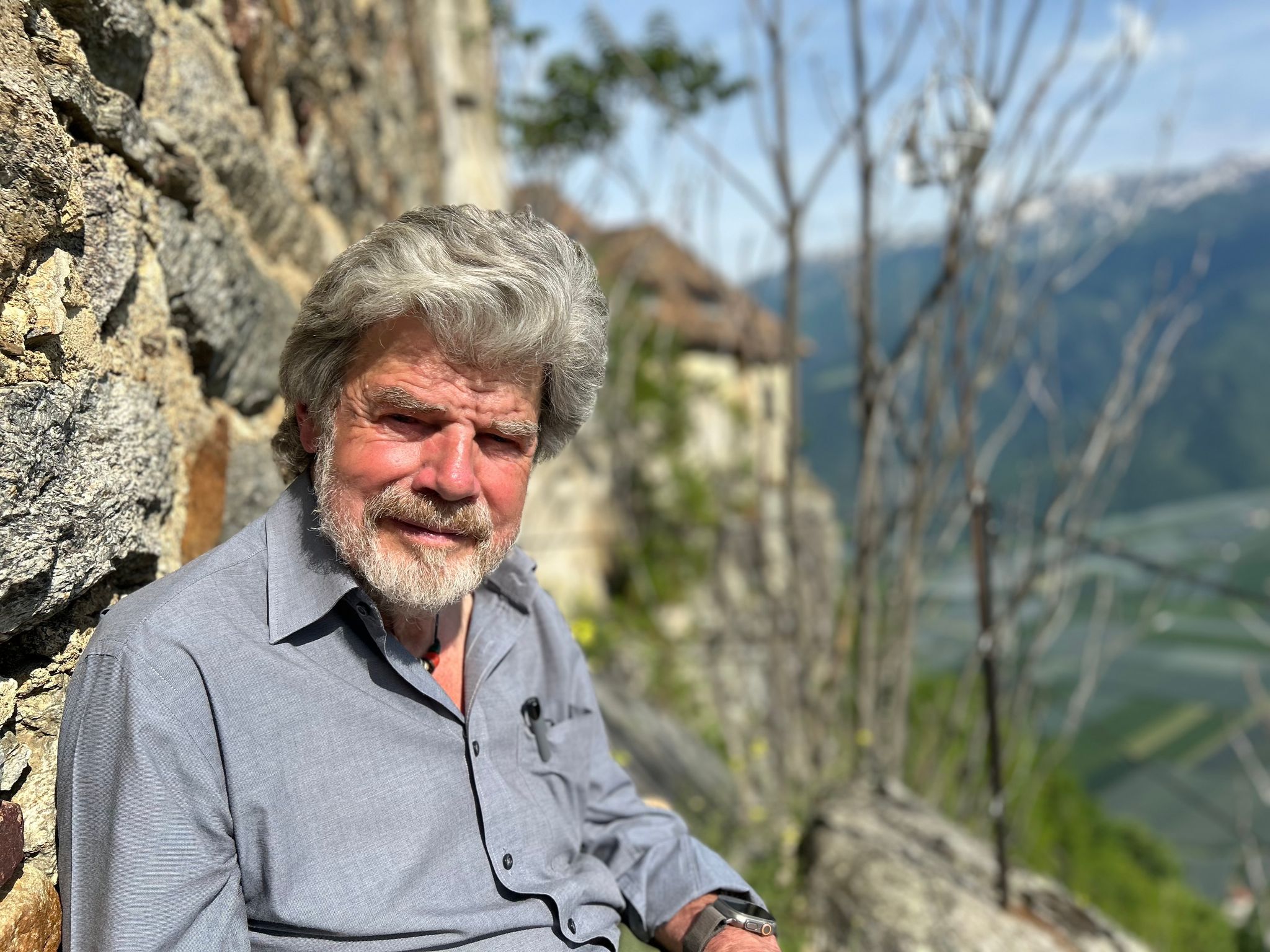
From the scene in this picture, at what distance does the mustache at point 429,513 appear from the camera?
4.12 feet

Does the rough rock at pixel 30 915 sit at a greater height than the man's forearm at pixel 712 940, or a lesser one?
greater

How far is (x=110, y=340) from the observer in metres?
1.23

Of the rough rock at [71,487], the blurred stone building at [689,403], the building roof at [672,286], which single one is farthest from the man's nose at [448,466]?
the building roof at [672,286]

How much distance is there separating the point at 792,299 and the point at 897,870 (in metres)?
2.07

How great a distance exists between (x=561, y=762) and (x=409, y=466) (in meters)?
0.56

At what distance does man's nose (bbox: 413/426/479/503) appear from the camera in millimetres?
1261

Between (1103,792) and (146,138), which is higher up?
(146,138)

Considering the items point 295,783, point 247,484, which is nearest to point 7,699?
point 295,783

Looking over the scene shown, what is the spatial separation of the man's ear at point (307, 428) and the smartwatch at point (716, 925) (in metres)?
0.92

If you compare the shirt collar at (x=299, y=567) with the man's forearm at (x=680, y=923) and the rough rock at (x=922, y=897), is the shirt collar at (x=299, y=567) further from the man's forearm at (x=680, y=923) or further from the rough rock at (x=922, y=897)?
the rough rock at (x=922, y=897)

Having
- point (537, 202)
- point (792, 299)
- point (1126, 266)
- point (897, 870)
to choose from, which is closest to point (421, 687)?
point (897, 870)

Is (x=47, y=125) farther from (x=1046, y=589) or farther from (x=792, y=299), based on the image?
(x=1046, y=589)

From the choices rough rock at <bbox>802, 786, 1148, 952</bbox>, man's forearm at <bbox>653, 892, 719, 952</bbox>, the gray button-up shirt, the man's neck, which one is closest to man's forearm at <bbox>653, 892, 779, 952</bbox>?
man's forearm at <bbox>653, 892, 719, 952</bbox>

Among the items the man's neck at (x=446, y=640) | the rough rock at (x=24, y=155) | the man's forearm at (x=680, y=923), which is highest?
the rough rock at (x=24, y=155)
